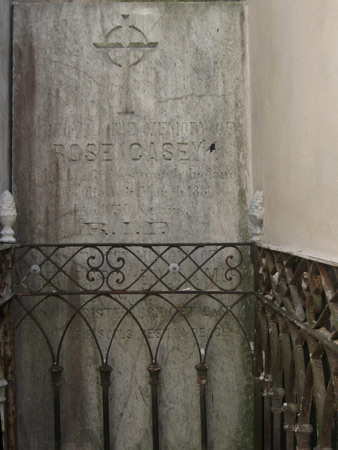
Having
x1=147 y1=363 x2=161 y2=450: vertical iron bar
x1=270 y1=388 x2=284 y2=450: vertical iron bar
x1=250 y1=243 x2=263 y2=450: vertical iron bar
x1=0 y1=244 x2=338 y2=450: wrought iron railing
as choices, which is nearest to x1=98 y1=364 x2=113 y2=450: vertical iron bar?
x1=0 y1=244 x2=338 y2=450: wrought iron railing

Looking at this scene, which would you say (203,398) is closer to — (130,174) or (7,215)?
(130,174)

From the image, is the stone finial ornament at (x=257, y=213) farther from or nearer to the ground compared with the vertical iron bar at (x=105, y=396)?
farther from the ground

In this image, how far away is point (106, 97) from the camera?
11.6ft

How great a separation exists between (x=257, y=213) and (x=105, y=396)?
1481mm

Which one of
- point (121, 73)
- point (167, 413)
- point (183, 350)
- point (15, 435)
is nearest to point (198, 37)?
point (121, 73)

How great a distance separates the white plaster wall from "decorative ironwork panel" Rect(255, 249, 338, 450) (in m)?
1.67

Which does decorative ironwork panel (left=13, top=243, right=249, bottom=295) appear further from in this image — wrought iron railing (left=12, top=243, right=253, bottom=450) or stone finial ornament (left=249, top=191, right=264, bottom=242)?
stone finial ornament (left=249, top=191, right=264, bottom=242)

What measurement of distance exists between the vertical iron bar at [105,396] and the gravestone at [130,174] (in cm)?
11

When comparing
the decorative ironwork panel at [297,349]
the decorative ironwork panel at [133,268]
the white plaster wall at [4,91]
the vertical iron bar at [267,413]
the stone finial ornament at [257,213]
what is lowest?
the vertical iron bar at [267,413]

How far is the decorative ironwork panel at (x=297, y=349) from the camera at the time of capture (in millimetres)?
1965

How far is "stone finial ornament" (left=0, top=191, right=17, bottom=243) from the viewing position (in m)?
3.17

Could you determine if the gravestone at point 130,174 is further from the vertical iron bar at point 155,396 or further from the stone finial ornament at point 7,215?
the stone finial ornament at point 7,215

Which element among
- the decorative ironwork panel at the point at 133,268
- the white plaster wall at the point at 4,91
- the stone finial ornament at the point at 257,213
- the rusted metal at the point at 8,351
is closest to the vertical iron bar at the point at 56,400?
the rusted metal at the point at 8,351

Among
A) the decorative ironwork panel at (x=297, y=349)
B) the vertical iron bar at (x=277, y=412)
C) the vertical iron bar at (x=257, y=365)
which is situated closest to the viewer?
the decorative ironwork panel at (x=297, y=349)
